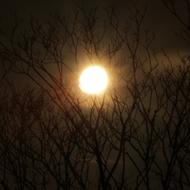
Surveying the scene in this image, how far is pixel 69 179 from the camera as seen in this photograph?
9.31 metres

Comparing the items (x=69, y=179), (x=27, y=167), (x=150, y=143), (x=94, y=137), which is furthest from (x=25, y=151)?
(x=150, y=143)

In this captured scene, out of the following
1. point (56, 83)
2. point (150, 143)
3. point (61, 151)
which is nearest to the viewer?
point (56, 83)

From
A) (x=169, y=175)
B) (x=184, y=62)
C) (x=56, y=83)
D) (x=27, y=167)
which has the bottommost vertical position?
(x=169, y=175)

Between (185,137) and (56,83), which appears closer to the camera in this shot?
(56,83)

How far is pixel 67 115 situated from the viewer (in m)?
8.80

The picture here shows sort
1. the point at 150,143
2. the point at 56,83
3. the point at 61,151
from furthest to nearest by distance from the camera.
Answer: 1. the point at 150,143
2. the point at 61,151
3. the point at 56,83

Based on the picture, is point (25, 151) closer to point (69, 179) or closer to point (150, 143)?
point (69, 179)

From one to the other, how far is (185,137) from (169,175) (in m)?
0.91

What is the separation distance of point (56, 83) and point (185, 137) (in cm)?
312

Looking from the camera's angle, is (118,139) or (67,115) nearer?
(67,115)

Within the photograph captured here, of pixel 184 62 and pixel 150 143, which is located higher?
pixel 184 62

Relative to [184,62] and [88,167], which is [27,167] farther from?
[184,62]

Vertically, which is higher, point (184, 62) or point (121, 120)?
point (184, 62)

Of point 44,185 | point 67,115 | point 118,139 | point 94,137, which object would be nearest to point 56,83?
point 67,115
